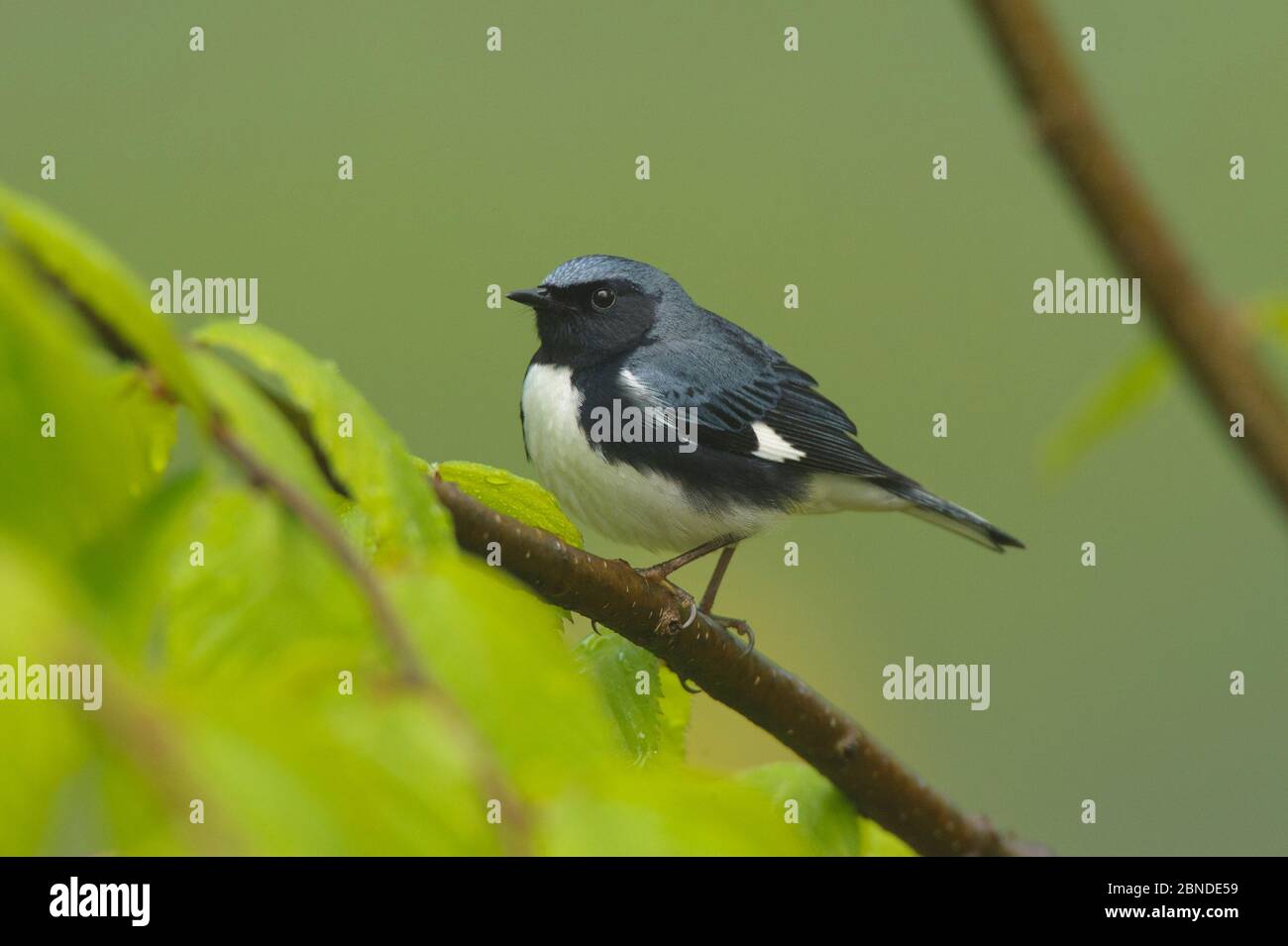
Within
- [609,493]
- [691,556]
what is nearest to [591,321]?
[609,493]

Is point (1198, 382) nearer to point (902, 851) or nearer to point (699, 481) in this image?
point (902, 851)

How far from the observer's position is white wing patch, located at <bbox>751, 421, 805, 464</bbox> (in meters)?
3.61

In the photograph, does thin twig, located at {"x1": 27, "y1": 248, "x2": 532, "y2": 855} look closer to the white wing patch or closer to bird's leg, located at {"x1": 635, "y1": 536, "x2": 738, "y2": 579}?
bird's leg, located at {"x1": 635, "y1": 536, "x2": 738, "y2": 579}

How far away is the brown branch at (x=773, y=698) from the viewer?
1697 millimetres

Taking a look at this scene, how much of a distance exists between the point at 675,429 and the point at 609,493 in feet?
0.81

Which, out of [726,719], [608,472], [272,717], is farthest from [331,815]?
[726,719]

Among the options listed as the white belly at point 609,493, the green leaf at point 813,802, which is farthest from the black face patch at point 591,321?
the green leaf at point 813,802

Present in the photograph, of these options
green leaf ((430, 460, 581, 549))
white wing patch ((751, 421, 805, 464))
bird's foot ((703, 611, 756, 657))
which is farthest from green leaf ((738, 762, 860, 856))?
white wing patch ((751, 421, 805, 464))

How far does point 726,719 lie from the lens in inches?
171

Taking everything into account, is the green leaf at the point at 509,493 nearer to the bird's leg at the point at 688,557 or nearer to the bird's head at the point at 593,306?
the bird's leg at the point at 688,557

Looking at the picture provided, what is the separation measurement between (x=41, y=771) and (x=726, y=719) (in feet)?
12.8

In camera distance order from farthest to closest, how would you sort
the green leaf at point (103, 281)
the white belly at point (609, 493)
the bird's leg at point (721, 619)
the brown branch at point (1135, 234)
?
the white belly at point (609, 493) < the bird's leg at point (721, 619) < the green leaf at point (103, 281) < the brown branch at point (1135, 234)

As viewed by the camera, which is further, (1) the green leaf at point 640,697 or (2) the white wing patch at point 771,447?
Result: (2) the white wing patch at point 771,447

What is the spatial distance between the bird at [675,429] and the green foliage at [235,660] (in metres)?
2.45
